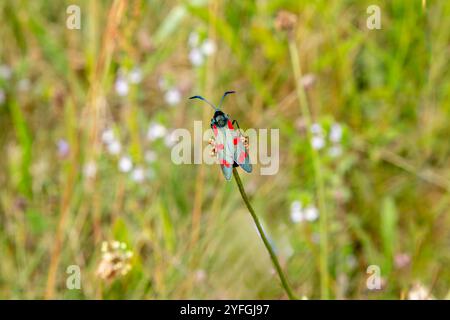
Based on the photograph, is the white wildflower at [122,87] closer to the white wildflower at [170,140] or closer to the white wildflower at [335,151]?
the white wildflower at [170,140]

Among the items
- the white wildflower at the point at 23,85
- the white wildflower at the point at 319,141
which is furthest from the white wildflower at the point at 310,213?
the white wildflower at the point at 23,85

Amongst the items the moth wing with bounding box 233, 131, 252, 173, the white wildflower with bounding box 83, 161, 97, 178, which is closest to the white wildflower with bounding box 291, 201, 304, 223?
the white wildflower with bounding box 83, 161, 97, 178

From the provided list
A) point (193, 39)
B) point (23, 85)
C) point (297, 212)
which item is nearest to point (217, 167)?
point (297, 212)

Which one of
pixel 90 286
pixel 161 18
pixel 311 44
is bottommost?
pixel 90 286

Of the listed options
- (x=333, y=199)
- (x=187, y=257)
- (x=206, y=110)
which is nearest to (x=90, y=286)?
(x=187, y=257)

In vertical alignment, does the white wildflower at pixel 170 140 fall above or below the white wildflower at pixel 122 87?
below

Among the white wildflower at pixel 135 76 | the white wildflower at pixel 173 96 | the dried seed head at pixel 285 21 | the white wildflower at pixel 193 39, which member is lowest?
the white wildflower at pixel 173 96

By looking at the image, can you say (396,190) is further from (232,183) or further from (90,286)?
(90,286)

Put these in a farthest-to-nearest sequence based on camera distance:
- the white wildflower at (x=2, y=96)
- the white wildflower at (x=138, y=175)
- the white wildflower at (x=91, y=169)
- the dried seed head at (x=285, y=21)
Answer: the white wildflower at (x=2, y=96), the white wildflower at (x=138, y=175), the white wildflower at (x=91, y=169), the dried seed head at (x=285, y=21)

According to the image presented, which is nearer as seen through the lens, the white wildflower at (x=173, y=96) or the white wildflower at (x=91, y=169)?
the white wildflower at (x=91, y=169)

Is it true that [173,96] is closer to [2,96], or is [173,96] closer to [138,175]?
[138,175]
